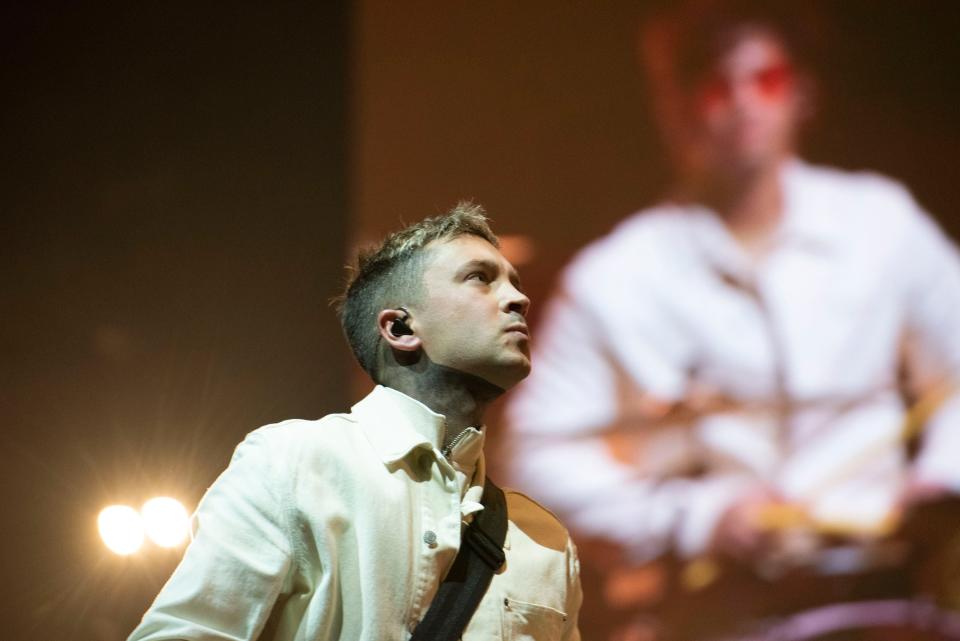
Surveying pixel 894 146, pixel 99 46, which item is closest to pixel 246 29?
pixel 99 46

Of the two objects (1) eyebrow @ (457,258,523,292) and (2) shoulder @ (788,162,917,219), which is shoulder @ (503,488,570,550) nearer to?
(1) eyebrow @ (457,258,523,292)

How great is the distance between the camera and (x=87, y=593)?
2.96m

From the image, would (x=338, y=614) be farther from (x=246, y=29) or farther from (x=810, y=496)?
(x=246, y=29)

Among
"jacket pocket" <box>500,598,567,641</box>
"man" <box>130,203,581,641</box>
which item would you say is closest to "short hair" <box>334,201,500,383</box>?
"man" <box>130,203,581,641</box>

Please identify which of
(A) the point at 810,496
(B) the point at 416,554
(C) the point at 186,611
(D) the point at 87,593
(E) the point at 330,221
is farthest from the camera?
(E) the point at 330,221

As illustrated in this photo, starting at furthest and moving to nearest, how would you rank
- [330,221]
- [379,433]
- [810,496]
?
1. [330,221]
2. [810,496]
3. [379,433]

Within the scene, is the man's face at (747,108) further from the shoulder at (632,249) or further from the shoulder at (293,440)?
the shoulder at (293,440)

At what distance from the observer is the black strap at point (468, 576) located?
5.00 feet

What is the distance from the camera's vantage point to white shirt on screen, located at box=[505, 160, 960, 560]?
330cm

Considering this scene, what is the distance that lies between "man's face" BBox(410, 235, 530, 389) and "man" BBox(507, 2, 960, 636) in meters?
1.55

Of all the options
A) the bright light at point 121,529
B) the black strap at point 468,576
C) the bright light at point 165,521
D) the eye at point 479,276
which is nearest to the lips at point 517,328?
the eye at point 479,276

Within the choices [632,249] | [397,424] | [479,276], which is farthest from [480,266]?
[632,249]

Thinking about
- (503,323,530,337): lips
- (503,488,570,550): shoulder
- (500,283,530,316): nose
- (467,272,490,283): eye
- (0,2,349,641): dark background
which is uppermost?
(0,2,349,641): dark background

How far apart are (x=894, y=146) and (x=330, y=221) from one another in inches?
70.8
